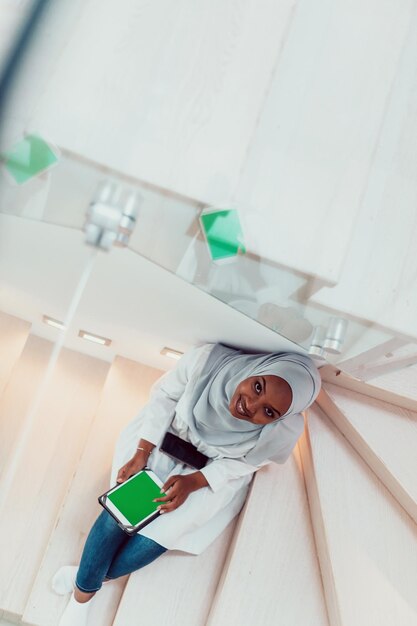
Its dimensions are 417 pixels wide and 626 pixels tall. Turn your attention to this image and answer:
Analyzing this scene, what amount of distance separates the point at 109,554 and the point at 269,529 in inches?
14.8

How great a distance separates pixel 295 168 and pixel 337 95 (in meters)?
0.11

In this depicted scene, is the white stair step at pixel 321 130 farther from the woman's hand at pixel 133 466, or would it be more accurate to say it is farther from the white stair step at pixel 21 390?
the woman's hand at pixel 133 466

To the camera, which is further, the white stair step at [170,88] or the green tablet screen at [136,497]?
the green tablet screen at [136,497]

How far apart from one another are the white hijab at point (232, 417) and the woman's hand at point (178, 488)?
0.09 metres

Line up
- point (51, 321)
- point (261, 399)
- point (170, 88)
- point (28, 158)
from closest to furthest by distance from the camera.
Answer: point (28, 158) → point (170, 88) → point (51, 321) → point (261, 399)

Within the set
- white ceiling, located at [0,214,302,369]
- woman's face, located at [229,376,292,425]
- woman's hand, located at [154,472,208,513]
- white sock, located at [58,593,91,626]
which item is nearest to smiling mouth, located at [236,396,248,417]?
woman's face, located at [229,376,292,425]

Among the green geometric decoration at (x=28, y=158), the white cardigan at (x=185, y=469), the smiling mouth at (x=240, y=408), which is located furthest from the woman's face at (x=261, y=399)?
the green geometric decoration at (x=28, y=158)

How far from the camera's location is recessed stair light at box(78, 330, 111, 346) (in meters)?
1.15

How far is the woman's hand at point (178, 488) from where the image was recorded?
1.20 metres

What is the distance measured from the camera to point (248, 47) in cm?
55

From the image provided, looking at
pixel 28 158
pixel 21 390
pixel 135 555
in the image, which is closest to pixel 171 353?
pixel 135 555

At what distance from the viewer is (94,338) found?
1258 mm

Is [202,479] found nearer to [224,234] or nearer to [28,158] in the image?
[224,234]

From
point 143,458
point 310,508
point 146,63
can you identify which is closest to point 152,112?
point 146,63
